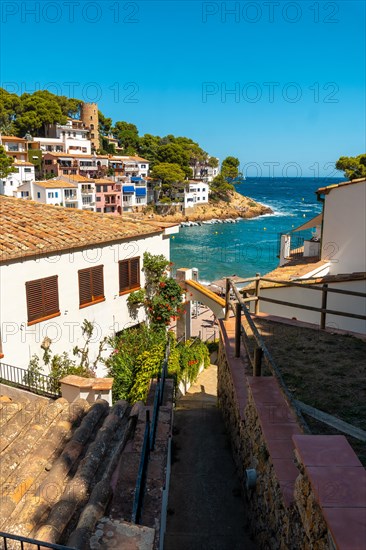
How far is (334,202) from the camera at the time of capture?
14.8 m

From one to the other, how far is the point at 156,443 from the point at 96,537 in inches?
82.0

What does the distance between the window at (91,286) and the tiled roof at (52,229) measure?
2.74 feet

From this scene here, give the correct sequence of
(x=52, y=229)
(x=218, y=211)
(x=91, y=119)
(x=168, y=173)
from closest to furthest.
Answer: (x=52, y=229), (x=168, y=173), (x=218, y=211), (x=91, y=119)

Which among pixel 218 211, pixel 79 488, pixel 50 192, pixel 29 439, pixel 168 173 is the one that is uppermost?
pixel 168 173

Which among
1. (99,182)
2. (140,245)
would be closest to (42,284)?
(140,245)

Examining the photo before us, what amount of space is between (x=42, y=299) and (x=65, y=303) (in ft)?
2.77

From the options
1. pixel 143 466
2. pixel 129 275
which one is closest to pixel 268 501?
pixel 143 466

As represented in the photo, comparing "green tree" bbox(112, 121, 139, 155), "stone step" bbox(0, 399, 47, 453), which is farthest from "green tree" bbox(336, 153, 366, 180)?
"green tree" bbox(112, 121, 139, 155)

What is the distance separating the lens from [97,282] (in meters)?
13.3

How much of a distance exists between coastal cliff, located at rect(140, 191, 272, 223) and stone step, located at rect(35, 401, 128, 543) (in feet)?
285

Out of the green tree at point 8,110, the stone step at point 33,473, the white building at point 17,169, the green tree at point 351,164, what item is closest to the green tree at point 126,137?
the green tree at point 8,110

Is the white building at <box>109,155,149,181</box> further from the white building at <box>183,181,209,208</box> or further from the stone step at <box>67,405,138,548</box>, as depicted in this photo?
the stone step at <box>67,405,138,548</box>

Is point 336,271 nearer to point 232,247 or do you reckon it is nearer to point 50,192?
point 50,192

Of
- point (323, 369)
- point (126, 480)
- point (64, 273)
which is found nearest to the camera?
point (126, 480)
